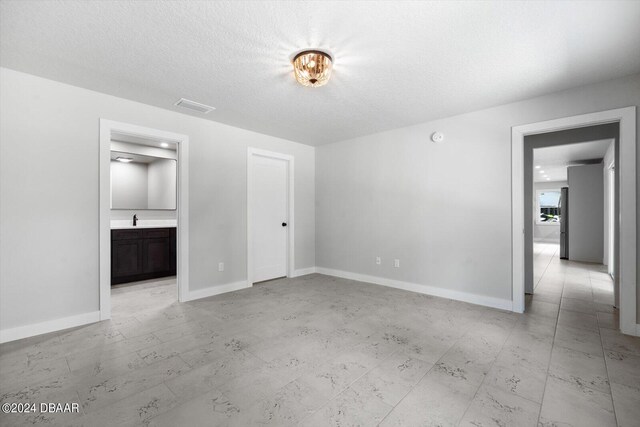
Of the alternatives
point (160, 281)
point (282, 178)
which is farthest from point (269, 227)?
point (160, 281)

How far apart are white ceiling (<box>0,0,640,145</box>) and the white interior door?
1599 millimetres

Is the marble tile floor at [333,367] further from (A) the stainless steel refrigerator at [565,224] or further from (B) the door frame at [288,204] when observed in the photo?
(A) the stainless steel refrigerator at [565,224]

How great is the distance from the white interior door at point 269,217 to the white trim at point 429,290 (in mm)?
1005

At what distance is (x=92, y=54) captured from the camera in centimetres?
233

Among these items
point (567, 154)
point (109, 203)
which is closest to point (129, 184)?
point (109, 203)

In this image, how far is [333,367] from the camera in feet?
7.02

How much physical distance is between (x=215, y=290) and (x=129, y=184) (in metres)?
2.68

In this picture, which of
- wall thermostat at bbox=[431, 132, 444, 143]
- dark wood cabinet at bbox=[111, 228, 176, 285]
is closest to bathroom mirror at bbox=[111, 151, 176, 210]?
dark wood cabinet at bbox=[111, 228, 176, 285]

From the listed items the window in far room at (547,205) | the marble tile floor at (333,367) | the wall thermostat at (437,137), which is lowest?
the marble tile floor at (333,367)

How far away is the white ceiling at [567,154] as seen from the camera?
574 centimetres

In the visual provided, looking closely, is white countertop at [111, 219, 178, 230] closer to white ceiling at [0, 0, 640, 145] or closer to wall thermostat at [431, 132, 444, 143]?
white ceiling at [0, 0, 640, 145]

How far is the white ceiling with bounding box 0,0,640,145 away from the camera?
184 centimetres

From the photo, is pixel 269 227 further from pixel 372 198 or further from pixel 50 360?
pixel 50 360

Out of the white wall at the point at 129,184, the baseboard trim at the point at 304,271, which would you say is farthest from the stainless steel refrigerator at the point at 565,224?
the white wall at the point at 129,184
